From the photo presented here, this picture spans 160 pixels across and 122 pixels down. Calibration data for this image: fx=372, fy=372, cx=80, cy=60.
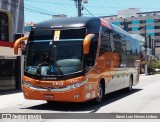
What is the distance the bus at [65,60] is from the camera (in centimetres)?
1280

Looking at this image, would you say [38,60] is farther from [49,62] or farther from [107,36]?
[107,36]

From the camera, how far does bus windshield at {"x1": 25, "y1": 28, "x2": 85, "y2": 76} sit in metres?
12.9

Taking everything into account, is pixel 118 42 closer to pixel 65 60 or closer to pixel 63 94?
pixel 65 60

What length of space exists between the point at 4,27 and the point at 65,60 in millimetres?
13389

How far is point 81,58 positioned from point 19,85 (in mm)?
11685

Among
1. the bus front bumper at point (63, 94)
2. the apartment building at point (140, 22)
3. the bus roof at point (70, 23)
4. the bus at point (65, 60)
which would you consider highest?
the apartment building at point (140, 22)

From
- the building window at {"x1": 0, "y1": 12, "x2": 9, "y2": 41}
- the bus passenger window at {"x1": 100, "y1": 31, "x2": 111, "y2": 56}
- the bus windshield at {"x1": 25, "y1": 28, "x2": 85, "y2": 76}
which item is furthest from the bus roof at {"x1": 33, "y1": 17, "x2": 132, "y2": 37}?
the building window at {"x1": 0, "y1": 12, "x2": 9, "y2": 41}

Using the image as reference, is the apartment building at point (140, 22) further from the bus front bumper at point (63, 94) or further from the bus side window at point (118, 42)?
the bus front bumper at point (63, 94)

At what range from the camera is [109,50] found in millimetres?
15930

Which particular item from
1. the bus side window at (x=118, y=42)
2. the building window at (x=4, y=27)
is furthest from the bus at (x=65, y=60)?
the building window at (x=4, y=27)

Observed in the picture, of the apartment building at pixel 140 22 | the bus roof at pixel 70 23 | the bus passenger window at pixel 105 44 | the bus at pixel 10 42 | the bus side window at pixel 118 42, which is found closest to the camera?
the bus roof at pixel 70 23

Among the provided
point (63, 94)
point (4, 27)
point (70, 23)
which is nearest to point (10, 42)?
point (4, 27)

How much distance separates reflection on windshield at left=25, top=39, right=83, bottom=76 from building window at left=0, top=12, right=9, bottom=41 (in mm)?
11888

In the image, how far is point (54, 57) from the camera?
1316 centimetres
